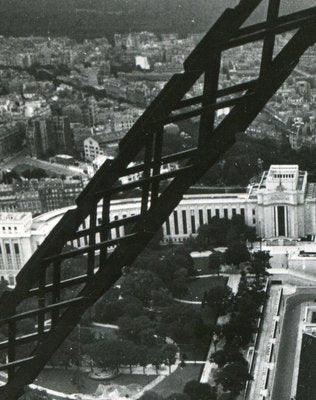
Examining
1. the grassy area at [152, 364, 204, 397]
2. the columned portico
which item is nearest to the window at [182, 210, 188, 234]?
the columned portico

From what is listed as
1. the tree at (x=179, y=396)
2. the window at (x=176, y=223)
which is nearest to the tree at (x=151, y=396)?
the tree at (x=179, y=396)

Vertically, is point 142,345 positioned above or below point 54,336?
below

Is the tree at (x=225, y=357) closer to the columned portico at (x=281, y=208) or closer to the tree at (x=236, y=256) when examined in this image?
the tree at (x=236, y=256)

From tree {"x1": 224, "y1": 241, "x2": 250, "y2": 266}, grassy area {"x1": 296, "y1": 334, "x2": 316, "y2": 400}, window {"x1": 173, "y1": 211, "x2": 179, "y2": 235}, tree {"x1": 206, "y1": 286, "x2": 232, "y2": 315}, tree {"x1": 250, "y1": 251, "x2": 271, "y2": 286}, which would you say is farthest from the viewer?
window {"x1": 173, "y1": 211, "x2": 179, "y2": 235}

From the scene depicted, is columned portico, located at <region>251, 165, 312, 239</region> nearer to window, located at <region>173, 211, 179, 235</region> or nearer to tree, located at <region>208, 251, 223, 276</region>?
window, located at <region>173, 211, 179, 235</region>

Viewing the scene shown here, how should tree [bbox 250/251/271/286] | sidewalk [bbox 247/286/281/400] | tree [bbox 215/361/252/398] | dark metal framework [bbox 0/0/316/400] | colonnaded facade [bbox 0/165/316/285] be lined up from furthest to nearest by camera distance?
colonnaded facade [bbox 0/165/316/285], tree [bbox 250/251/271/286], sidewalk [bbox 247/286/281/400], tree [bbox 215/361/252/398], dark metal framework [bbox 0/0/316/400]

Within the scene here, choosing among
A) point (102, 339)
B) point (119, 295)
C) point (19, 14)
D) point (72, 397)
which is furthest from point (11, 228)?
point (19, 14)

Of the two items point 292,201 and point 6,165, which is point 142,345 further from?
point 6,165
